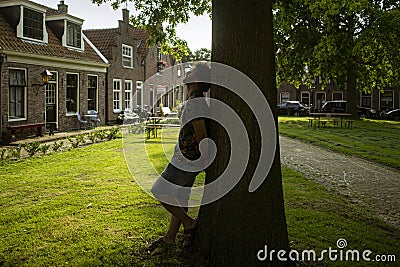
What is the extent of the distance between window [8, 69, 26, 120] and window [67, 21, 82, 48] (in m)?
4.53

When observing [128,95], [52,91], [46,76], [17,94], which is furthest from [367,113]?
[17,94]

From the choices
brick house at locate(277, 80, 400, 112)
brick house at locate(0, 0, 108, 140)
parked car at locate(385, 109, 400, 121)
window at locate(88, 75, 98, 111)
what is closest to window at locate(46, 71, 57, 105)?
brick house at locate(0, 0, 108, 140)

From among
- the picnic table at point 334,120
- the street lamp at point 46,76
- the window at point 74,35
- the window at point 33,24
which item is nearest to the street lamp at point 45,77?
the street lamp at point 46,76

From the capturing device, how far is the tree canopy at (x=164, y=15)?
334 inches

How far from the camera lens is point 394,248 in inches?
170

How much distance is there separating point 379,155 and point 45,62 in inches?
547

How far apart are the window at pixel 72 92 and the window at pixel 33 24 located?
2.76m

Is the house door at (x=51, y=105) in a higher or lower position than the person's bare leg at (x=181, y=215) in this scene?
higher

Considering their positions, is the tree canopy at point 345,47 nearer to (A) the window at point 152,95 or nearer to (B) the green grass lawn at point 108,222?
(A) the window at point 152,95

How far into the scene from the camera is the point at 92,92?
22.6m

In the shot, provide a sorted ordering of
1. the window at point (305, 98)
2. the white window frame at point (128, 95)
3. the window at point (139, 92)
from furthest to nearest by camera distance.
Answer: the window at point (305, 98) → the window at point (139, 92) → the white window frame at point (128, 95)

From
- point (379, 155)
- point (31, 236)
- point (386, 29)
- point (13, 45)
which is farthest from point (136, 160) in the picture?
point (386, 29)

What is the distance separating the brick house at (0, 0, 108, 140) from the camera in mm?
15820

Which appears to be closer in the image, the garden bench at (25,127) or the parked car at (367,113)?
the garden bench at (25,127)
